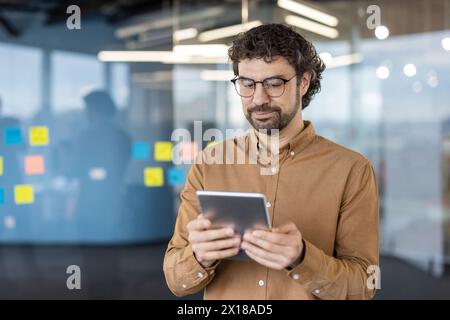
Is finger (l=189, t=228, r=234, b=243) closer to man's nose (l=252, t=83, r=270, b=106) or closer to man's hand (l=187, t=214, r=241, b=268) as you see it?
man's hand (l=187, t=214, r=241, b=268)

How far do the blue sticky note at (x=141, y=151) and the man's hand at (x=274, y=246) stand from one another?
15.2ft

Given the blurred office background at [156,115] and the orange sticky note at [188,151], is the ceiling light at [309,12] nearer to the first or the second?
the blurred office background at [156,115]

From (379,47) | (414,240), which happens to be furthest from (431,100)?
(414,240)

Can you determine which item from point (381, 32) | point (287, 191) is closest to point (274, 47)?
point (287, 191)

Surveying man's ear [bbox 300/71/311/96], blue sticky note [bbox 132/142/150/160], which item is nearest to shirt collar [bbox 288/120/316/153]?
man's ear [bbox 300/71/311/96]

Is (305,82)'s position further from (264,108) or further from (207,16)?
(207,16)

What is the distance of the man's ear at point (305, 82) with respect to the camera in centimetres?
178

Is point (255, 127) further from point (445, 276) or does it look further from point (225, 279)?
point (445, 276)

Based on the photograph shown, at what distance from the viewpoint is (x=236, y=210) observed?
136 cm

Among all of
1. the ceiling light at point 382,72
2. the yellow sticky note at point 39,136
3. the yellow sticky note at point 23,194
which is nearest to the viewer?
the yellow sticky note at point 23,194

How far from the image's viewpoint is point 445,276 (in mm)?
5828

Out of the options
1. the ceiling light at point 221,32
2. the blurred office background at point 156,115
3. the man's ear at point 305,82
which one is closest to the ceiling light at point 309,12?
the blurred office background at point 156,115

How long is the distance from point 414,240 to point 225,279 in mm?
4951
